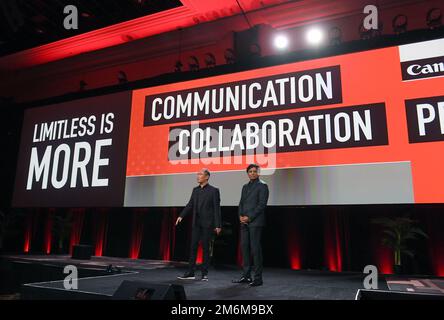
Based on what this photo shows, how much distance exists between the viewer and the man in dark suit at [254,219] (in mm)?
2783

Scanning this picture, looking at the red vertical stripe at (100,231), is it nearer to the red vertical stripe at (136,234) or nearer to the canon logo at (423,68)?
the red vertical stripe at (136,234)

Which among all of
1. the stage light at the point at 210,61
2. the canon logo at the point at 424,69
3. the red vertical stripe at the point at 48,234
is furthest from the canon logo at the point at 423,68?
the red vertical stripe at the point at 48,234

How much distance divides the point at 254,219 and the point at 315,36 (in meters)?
3.47

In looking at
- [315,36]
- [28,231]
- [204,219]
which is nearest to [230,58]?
[315,36]

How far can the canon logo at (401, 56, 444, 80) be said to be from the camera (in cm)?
317

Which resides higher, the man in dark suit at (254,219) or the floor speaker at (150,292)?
the man in dark suit at (254,219)

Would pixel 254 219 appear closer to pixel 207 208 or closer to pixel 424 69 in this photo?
pixel 207 208

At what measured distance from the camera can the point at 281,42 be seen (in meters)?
5.19

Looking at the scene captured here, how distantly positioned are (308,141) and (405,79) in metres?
1.12

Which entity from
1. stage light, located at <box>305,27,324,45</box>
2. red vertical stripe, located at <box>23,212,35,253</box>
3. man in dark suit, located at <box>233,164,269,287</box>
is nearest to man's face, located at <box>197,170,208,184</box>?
man in dark suit, located at <box>233,164,269,287</box>

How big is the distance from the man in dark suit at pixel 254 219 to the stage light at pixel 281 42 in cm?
293

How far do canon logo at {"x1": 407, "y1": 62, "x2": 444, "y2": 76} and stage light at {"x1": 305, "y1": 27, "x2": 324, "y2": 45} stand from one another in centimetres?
197
